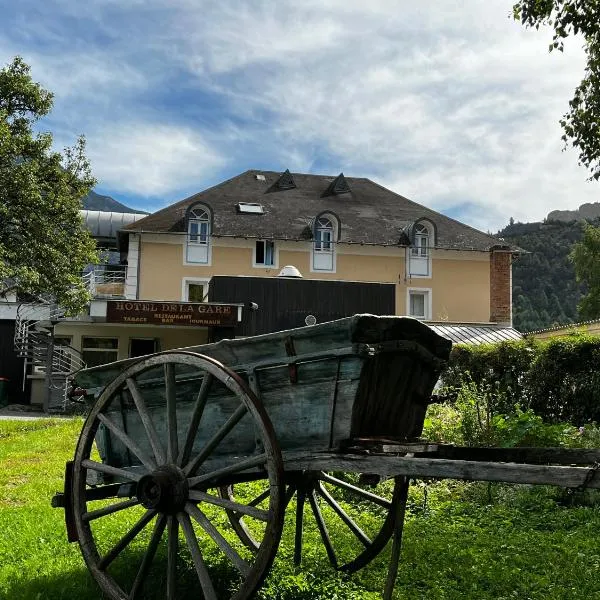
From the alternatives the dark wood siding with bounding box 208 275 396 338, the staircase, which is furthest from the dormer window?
the staircase

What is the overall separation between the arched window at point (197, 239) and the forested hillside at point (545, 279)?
40368mm

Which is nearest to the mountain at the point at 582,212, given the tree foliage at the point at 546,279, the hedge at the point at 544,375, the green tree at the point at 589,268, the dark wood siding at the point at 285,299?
the tree foliage at the point at 546,279

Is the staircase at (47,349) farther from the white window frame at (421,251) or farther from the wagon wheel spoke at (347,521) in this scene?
the wagon wheel spoke at (347,521)

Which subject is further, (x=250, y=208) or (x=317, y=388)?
(x=250, y=208)

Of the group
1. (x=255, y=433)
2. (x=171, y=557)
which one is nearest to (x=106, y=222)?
(x=255, y=433)

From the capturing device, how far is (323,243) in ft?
115

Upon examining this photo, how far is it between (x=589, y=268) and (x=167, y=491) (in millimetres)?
47454

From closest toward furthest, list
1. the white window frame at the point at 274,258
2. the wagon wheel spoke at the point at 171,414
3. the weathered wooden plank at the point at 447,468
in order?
the weathered wooden plank at the point at 447,468 < the wagon wheel spoke at the point at 171,414 < the white window frame at the point at 274,258

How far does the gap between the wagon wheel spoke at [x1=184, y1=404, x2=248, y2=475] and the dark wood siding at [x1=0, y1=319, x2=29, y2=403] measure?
2834 cm

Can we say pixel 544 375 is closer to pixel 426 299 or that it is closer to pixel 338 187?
pixel 426 299

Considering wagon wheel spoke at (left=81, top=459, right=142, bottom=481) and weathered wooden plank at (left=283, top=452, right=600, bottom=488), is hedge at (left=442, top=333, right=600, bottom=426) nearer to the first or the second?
wagon wheel spoke at (left=81, top=459, right=142, bottom=481)

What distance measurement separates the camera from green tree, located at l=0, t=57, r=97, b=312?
798 inches

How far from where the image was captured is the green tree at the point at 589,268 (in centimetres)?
4509

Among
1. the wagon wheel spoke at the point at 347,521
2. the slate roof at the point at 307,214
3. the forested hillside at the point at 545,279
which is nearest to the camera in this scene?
the wagon wheel spoke at the point at 347,521
